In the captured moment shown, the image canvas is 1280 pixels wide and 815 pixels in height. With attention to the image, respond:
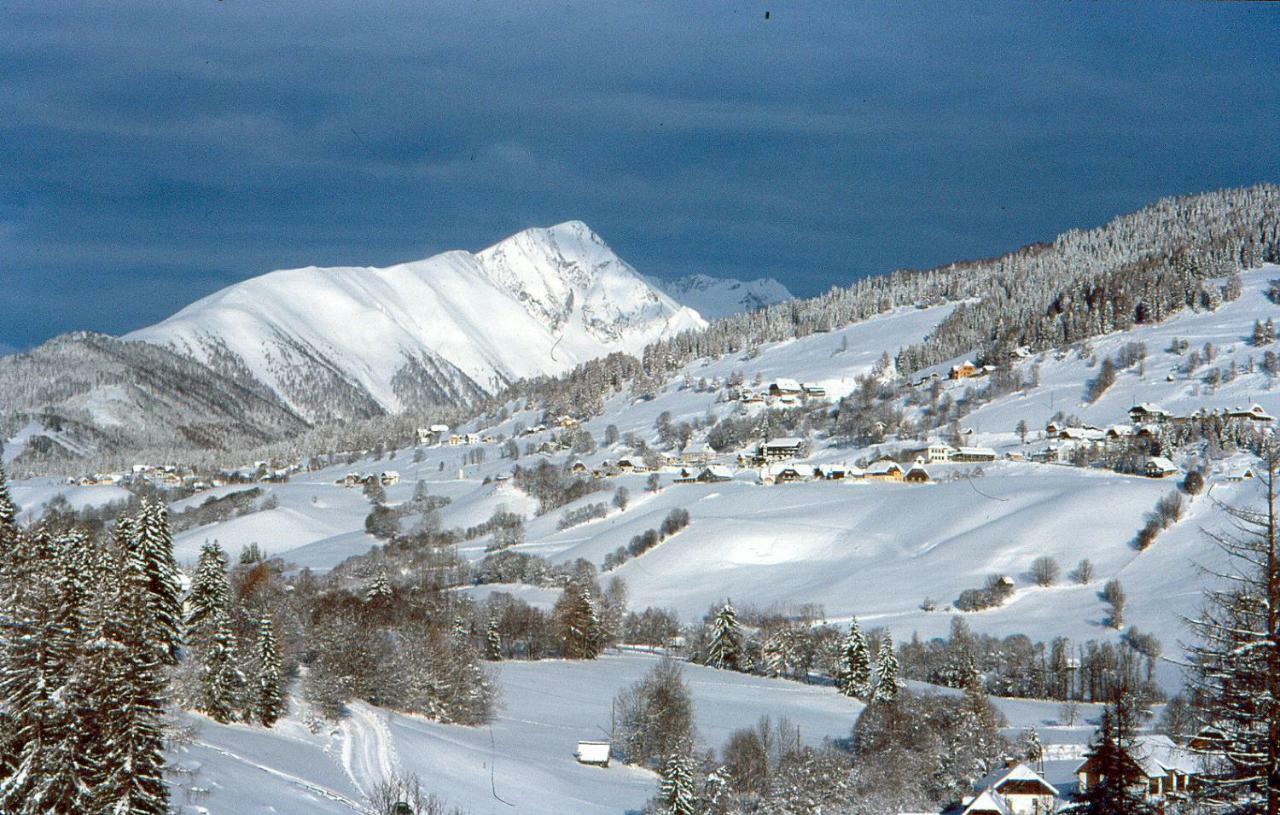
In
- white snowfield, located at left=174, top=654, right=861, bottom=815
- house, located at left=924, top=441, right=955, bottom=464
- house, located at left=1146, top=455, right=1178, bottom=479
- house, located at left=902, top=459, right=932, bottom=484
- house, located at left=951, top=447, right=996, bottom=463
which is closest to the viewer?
white snowfield, located at left=174, top=654, right=861, bottom=815

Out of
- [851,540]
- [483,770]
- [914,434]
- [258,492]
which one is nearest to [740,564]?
[851,540]

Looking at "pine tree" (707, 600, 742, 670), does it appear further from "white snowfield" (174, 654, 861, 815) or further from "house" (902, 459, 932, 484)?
"house" (902, 459, 932, 484)

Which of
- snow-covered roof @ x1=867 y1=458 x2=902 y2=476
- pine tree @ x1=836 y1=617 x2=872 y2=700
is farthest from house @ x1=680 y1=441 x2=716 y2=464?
pine tree @ x1=836 y1=617 x2=872 y2=700

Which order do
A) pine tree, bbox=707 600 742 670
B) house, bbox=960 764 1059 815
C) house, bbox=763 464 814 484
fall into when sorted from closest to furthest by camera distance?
house, bbox=960 764 1059 815, pine tree, bbox=707 600 742 670, house, bbox=763 464 814 484

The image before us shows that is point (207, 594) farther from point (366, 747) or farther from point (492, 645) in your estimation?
point (492, 645)

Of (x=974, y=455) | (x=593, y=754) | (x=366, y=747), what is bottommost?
(x=593, y=754)

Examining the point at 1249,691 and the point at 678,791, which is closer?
the point at 1249,691

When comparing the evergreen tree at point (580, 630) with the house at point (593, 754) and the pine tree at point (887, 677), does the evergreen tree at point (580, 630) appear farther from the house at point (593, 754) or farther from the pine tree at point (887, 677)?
the house at point (593, 754)

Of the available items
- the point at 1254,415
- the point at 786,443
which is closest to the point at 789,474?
the point at 786,443
